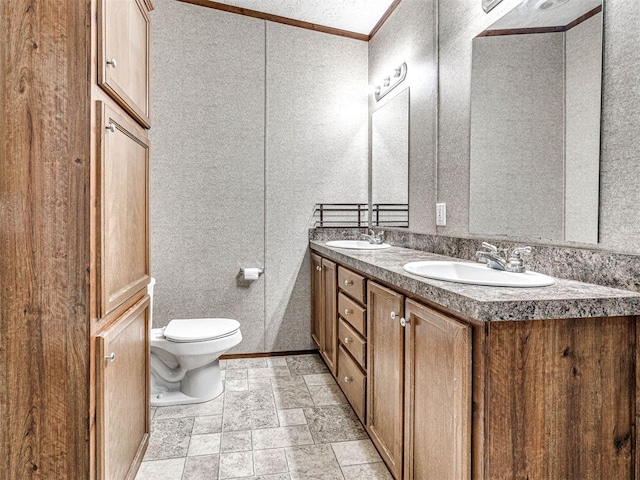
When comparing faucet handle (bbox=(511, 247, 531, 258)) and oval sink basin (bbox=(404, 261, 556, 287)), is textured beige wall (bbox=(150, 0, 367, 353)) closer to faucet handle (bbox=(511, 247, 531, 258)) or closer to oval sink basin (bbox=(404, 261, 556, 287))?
oval sink basin (bbox=(404, 261, 556, 287))

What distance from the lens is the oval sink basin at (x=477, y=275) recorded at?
1.16 metres

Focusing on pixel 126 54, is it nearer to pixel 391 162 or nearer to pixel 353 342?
pixel 353 342

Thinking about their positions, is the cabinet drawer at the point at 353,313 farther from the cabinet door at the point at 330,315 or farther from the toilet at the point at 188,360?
the toilet at the point at 188,360

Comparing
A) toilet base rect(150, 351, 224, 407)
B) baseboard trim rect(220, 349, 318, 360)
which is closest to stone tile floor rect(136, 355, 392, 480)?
toilet base rect(150, 351, 224, 407)

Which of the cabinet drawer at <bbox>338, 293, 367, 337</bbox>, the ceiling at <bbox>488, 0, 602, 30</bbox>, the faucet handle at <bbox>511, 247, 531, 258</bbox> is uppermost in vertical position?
the ceiling at <bbox>488, 0, 602, 30</bbox>

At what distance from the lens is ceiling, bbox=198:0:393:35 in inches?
110

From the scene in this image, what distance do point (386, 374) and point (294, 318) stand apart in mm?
1583

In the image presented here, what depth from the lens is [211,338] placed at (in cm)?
223

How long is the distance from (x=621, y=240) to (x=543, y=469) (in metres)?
0.69

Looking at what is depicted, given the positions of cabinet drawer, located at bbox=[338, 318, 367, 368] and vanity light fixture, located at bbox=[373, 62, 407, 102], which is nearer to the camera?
cabinet drawer, located at bbox=[338, 318, 367, 368]

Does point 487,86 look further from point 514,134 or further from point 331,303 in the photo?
point 331,303

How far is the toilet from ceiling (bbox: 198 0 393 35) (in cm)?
207

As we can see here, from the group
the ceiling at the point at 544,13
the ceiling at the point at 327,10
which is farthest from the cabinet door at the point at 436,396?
the ceiling at the point at 327,10

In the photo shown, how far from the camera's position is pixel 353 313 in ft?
6.58
